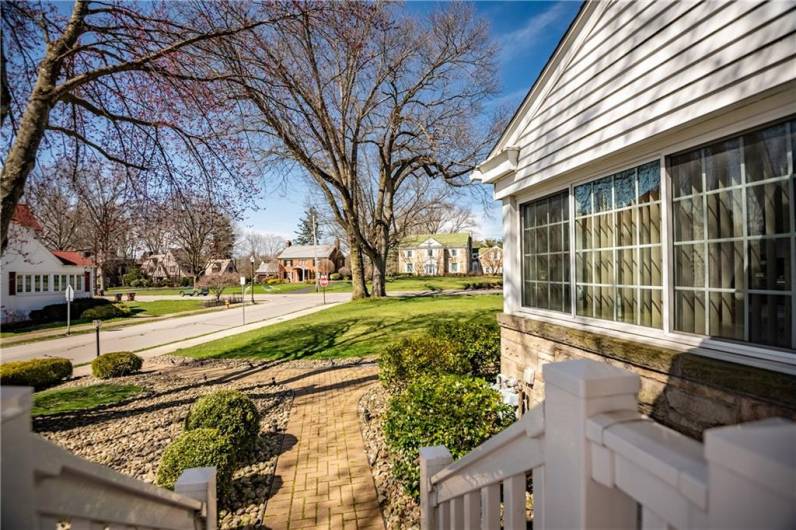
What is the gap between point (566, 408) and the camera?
108 cm

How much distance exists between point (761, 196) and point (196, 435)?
17.9 ft

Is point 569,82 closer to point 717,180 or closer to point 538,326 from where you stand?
point 717,180

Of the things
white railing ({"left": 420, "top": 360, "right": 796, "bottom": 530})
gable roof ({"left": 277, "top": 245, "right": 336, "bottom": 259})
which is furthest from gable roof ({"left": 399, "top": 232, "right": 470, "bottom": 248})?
white railing ({"left": 420, "top": 360, "right": 796, "bottom": 530})

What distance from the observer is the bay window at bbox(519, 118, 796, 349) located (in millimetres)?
2588

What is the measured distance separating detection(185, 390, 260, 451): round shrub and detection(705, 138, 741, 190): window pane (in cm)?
531

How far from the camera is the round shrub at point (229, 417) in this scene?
454 cm

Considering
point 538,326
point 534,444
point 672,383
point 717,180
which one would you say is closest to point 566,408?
point 534,444

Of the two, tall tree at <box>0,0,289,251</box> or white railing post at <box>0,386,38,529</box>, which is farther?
tall tree at <box>0,0,289,251</box>

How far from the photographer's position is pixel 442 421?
12.0 feet

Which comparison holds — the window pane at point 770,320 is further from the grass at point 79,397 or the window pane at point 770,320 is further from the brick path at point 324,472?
the grass at point 79,397

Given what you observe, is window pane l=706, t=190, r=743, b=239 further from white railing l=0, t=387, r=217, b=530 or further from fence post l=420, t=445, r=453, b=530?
white railing l=0, t=387, r=217, b=530

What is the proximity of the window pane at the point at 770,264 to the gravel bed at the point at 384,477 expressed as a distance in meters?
3.32

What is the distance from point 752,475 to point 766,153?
3016mm

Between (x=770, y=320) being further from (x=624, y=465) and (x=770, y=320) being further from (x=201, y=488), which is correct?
(x=201, y=488)
